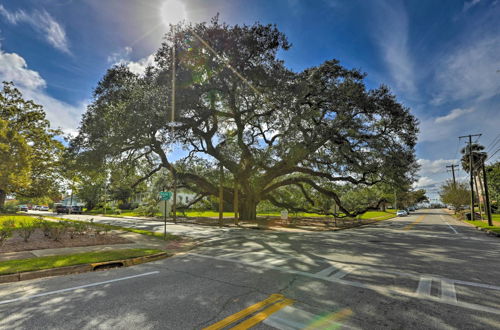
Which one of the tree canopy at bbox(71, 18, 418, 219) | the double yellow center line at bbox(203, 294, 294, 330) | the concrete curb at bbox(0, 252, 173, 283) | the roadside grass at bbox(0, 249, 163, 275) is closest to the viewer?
the double yellow center line at bbox(203, 294, 294, 330)

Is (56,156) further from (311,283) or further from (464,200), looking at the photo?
(464,200)

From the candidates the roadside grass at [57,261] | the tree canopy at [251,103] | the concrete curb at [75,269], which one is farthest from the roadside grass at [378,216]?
the roadside grass at [57,261]

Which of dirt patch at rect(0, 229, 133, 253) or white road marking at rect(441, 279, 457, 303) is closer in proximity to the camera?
white road marking at rect(441, 279, 457, 303)

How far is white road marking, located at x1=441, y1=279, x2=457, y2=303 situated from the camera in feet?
15.4

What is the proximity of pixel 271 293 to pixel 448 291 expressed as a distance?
3.56 meters

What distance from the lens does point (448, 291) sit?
5.14m

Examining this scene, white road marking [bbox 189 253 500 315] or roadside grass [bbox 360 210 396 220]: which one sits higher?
white road marking [bbox 189 253 500 315]

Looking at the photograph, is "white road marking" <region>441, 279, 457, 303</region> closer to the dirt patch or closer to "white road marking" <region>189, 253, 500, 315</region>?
"white road marking" <region>189, 253, 500, 315</region>

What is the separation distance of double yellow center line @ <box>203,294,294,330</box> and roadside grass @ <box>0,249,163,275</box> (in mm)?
5766

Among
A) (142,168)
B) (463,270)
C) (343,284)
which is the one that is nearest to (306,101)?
(463,270)

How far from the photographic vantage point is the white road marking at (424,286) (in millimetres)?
5000

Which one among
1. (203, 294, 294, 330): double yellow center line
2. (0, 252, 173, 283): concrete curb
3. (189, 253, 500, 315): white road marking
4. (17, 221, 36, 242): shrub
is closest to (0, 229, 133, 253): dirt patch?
(17, 221, 36, 242): shrub

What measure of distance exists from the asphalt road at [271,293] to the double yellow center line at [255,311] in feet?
0.15

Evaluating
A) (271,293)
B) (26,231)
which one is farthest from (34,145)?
(271,293)
